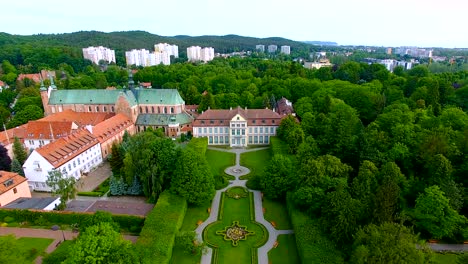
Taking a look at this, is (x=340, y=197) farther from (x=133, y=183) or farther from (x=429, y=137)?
(x=133, y=183)

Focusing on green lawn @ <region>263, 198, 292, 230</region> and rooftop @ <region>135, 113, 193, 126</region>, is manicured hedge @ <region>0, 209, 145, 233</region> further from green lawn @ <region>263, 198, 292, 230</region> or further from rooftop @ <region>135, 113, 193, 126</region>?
rooftop @ <region>135, 113, 193, 126</region>

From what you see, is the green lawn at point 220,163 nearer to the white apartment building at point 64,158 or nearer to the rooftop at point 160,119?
the rooftop at point 160,119

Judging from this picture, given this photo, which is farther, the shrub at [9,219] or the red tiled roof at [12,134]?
the red tiled roof at [12,134]

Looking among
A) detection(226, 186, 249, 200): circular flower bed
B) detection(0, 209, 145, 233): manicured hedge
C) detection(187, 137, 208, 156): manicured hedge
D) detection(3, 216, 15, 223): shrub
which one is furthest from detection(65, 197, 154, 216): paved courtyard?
detection(187, 137, 208, 156): manicured hedge

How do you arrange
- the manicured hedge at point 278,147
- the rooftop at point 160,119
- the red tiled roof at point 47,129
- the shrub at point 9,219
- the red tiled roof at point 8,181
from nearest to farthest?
the shrub at point 9,219 → the red tiled roof at point 8,181 → the manicured hedge at point 278,147 → the red tiled roof at point 47,129 → the rooftop at point 160,119

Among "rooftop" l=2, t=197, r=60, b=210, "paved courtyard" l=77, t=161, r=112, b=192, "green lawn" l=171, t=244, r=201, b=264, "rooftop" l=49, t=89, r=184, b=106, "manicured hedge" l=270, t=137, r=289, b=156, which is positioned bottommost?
"green lawn" l=171, t=244, r=201, b=264

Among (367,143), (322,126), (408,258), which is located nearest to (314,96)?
(322,126)

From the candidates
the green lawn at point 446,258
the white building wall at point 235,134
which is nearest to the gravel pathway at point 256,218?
the white building wall at point 235,134
